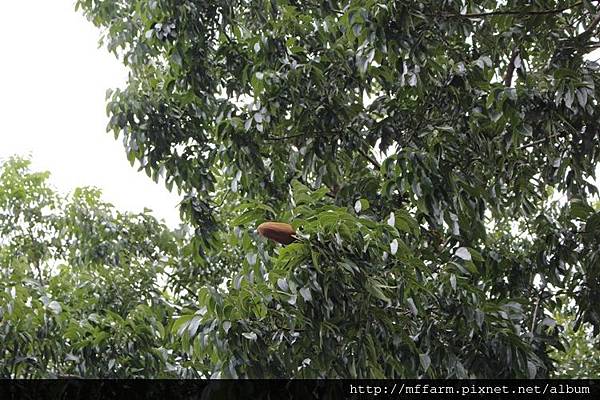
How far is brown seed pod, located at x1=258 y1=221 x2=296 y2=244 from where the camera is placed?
8.92 ft

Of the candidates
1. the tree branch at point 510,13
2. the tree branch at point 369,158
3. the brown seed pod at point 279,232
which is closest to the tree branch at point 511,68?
the tree branch at point 510,13

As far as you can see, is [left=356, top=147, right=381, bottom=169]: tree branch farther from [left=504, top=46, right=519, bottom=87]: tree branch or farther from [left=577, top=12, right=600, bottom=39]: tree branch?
[left=577, top=12, right=600, bottom=39]: tree branch

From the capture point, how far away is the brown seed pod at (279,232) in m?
2.72

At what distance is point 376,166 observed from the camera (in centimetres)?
425

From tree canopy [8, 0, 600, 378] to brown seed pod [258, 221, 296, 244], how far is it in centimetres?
6

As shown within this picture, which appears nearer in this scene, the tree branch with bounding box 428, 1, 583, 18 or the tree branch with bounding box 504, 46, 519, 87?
the tree branch with bounding box 428, 1, 583, 18

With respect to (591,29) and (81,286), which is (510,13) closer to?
(591,29)

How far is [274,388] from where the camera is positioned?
2.60m

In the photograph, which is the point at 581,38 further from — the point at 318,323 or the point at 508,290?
the point at 318,323

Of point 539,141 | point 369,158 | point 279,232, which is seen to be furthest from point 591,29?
point 279,232

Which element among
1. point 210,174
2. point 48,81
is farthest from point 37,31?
point 210,174

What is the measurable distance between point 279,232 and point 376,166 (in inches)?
62.9

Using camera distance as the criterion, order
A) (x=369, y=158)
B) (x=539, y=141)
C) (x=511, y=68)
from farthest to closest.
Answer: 1. (x=369, y=158)
2. (x=511, y=68)
3. (x=539, y=141)

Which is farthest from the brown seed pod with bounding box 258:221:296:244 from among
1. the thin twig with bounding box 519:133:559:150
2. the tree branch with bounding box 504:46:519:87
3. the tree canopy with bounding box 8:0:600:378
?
the tree branch with bounding box 504:46:519:87
